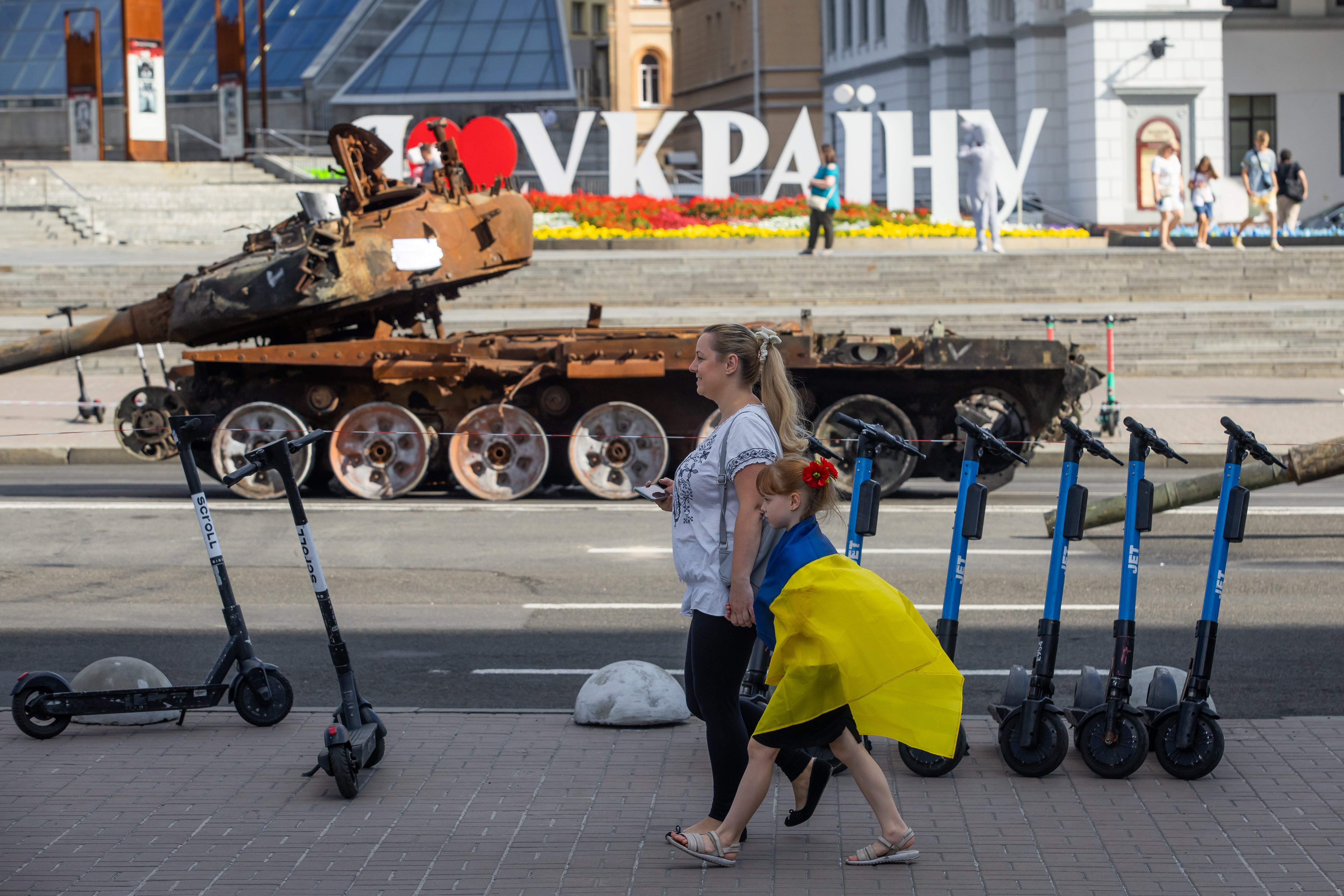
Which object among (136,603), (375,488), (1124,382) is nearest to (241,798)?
(136,603)

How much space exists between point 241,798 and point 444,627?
3392 mm

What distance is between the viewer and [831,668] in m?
5.14

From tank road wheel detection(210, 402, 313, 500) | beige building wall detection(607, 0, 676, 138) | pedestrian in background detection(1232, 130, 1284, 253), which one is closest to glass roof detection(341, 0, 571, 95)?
pedestrian in background detection(1232, 130, 1284, 253)

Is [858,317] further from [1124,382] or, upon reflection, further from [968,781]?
[968,781]

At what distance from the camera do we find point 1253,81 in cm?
4644

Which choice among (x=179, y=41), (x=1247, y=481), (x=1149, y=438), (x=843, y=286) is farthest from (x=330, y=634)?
(x=179, y=41)

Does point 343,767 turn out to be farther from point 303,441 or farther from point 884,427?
point 884,427

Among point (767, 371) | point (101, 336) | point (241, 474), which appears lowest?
point (241, 474)

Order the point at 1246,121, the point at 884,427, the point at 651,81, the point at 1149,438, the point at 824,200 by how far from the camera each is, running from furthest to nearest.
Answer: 1. the point at 651,81
2. the point at 1246,121
3. the point at 824,200
4. the point at 884,427
5. the point at 1149,438

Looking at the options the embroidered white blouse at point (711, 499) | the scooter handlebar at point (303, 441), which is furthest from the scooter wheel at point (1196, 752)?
the scooter handlebar at point (303, 441)

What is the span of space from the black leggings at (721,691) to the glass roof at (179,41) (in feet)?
168

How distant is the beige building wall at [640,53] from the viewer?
93.4 m

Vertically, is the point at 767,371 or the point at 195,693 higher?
the point at 767,371

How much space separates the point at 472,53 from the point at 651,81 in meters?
43.7
